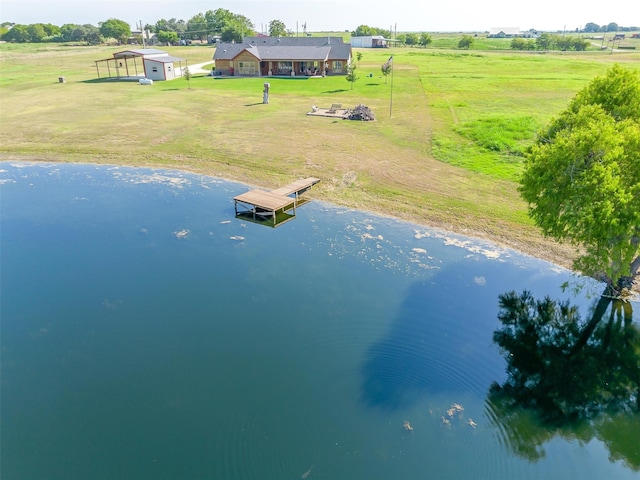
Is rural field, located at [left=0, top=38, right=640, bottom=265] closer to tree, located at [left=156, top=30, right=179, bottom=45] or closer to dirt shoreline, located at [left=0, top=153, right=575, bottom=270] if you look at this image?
dirt shoreline, located at [left=0, top=153, right=575, bottom=270]

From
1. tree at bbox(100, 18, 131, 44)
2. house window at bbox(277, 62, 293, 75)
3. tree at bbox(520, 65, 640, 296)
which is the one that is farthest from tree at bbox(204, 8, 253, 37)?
tree at bbox(520, 65, 640, 296)

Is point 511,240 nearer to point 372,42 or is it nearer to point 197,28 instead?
point 372,42

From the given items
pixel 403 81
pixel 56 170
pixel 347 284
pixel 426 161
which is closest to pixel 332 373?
pixel 347 284

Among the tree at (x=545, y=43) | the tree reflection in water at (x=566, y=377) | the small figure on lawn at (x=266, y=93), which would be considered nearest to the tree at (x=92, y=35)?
the small figure on lawn at (x=266, y=93)

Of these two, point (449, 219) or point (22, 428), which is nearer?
point (22, 428)

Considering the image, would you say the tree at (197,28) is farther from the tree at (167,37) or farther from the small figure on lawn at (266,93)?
the small figure on lawn at (266,93)

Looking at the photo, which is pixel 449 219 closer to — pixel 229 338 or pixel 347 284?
pixel 347 284

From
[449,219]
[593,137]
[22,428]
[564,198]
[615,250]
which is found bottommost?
[22,428]

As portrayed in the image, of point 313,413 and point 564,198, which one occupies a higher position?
point 564,198
